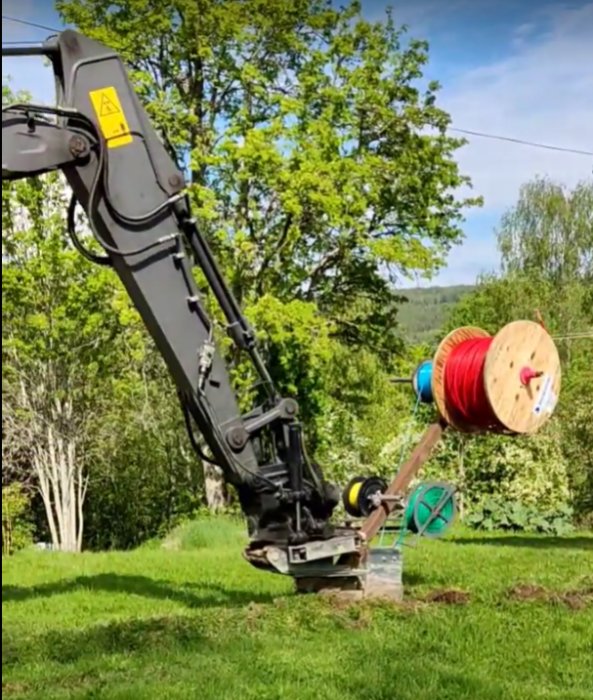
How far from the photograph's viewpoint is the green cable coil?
6667mm

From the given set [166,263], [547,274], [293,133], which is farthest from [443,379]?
[547,274]

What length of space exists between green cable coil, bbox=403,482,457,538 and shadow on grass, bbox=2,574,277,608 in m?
1.17

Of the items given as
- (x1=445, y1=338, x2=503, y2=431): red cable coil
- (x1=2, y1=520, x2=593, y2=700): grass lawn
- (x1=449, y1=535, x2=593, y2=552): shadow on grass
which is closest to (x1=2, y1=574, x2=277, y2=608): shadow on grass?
(x1=2, y1=520, x2=593, y2=700): grass lawn

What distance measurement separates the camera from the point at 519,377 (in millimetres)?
6395

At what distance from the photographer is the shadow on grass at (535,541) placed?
442 inches

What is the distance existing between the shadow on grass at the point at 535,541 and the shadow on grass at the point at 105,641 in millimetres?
6685

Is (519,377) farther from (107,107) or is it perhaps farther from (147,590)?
(147,590)

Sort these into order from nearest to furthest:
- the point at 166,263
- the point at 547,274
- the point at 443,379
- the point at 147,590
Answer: the point at 166,263
the point at 443,379
the point at 147,590
the point at 547,274

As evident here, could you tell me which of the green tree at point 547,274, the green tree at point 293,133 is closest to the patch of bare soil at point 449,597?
the green tree at point 293,133

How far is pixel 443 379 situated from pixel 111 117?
115 inches

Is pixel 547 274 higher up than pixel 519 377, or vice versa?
pixel 547 274

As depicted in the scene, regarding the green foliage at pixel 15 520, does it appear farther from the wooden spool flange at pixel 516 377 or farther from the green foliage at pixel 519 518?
the wooden spool flange at pixel 516 377

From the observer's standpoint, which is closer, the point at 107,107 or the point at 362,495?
the point at 107,107

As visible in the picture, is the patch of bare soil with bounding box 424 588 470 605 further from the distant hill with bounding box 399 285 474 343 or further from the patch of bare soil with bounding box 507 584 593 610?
the distant hill with bounding box 399 285 474 343
